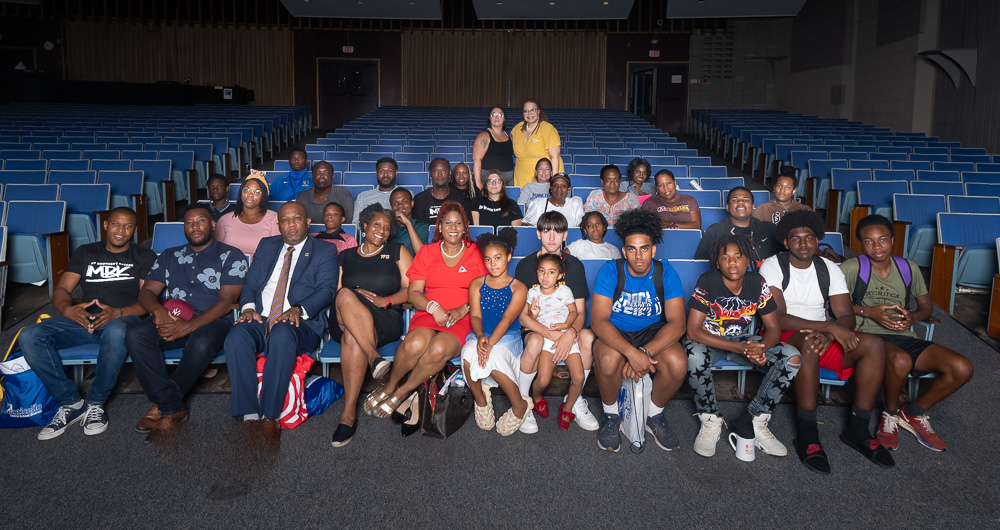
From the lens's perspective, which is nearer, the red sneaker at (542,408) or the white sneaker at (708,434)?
the white sneaker at (708,434)

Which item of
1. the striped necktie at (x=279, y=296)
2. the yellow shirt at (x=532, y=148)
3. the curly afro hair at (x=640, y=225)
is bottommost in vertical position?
the striped necktie at (x=279, y=296)

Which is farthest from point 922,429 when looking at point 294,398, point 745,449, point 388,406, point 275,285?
point 275,285

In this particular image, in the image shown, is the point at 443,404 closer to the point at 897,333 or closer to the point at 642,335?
the point at 642,335

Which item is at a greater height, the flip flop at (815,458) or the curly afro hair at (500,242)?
the curly afro hair at (500,242)

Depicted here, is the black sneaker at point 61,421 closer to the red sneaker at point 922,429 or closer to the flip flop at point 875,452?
the flip flop at point 875,452

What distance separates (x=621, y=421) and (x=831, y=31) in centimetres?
1248

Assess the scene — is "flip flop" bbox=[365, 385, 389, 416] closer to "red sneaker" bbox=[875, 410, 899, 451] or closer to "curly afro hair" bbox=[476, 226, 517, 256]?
"curly afro hair" bbox=[476, 226, 517, 256]

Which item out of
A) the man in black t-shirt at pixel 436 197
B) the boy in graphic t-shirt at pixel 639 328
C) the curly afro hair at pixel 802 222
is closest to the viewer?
the boy in graphic t-shirt at pixel 639 328

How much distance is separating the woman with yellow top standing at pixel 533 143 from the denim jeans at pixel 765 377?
9.13 ft

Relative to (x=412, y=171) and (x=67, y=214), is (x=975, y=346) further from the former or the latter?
(x=67, y=214)

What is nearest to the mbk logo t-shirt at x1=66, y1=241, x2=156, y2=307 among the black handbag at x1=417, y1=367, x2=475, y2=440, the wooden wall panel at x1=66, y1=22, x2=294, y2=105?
the black handbag at x1=417, y1=367, x2=475, y2=440

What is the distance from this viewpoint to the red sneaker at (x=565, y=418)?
2707 millimetres

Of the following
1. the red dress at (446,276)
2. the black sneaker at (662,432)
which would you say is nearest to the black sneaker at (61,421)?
→ the red dress at (446,276)

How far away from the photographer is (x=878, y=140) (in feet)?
27.3
